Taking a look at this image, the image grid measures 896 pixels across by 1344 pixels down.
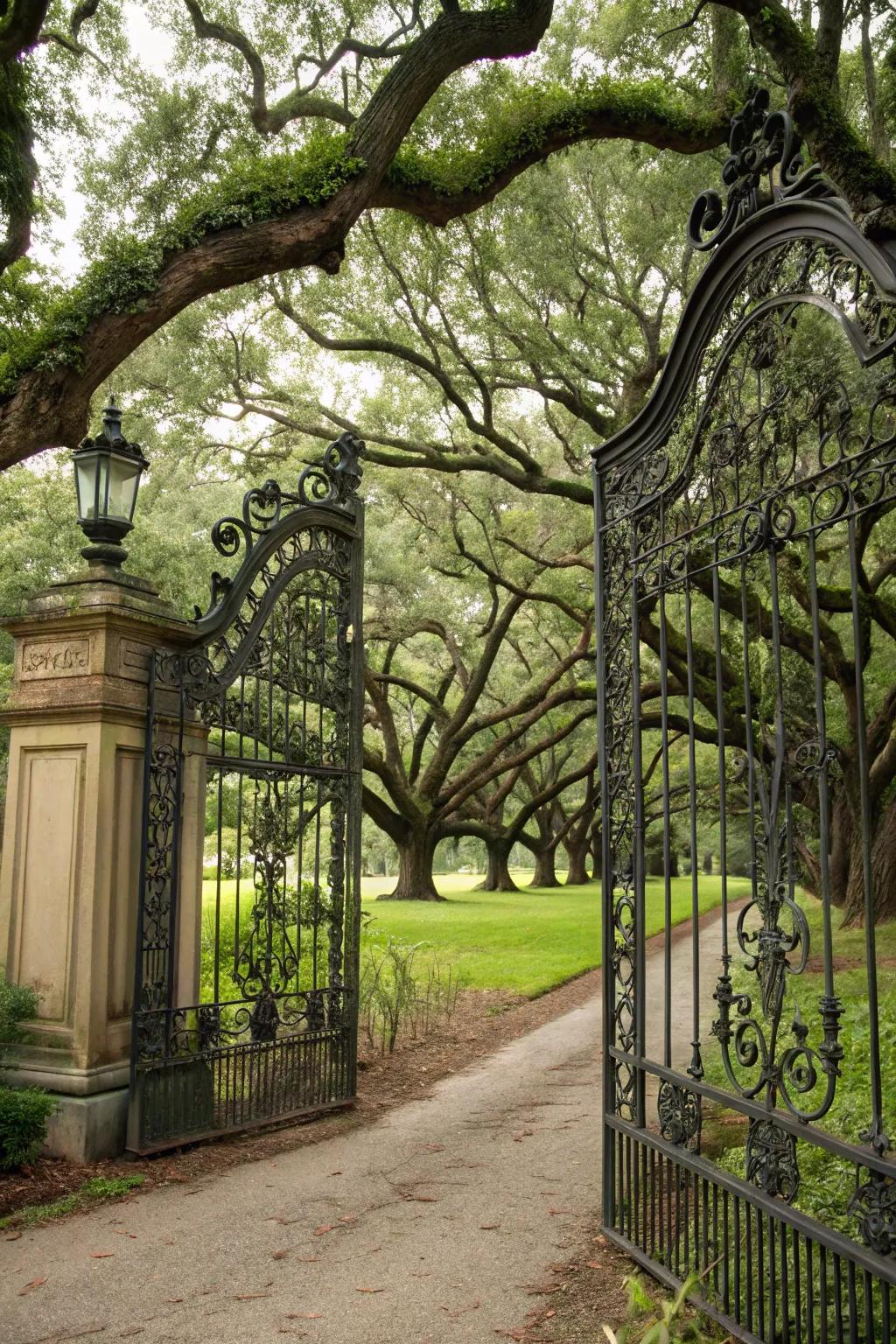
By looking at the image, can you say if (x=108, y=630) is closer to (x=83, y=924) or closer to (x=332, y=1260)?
(x=83, y=924)

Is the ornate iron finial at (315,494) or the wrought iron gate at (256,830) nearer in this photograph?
the wrought iron gate at (256,830)

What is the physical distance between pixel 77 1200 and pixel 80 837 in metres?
1.82

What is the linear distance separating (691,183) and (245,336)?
627cm

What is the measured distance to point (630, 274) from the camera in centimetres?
1526

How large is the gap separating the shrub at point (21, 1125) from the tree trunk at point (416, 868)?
19967 millimetres

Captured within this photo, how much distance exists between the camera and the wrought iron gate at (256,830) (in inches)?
244

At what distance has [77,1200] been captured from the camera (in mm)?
5258

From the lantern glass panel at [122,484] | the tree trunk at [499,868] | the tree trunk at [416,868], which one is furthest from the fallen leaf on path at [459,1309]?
the tree trunk at [499,868]

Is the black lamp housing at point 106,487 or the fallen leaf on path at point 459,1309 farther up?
the black lamp housing at point 106,487

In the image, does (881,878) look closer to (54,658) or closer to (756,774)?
(756,774)

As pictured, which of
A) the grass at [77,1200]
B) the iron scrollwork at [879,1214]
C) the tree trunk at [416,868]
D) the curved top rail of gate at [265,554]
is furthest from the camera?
the tree trunk at [416,868]

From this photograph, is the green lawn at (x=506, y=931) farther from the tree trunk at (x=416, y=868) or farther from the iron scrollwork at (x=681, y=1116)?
the iron scrollwork at (x=681, y=1116)

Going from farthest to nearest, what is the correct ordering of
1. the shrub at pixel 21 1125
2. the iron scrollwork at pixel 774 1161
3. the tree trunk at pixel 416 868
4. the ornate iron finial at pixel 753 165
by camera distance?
the tree trunk at pixel 416 868
the shrub at pixel 21 1125
the ornate iron finial at pixel 753 165
the iron scrollwork at pixel 774 1161

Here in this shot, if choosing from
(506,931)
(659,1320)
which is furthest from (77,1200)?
(506,931)
